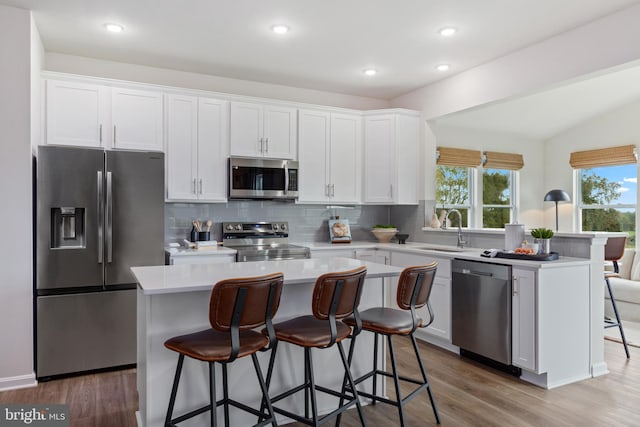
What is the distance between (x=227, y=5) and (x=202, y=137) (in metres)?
1.48

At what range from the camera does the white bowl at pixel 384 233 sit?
5.35 m

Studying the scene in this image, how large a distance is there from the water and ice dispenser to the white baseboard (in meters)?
0.95

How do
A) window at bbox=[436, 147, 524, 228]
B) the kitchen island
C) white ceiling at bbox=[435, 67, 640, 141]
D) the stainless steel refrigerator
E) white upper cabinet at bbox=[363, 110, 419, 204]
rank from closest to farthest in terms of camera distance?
1. the kitchen island
2. the stainless steel refrigerator
3. white upper cabinet at bbox=[363, 110, 419, 204]
4. white ceiling at bbox=[435, 67, 640, 141]
5. window at bbox=[436, 147, 524, 228]

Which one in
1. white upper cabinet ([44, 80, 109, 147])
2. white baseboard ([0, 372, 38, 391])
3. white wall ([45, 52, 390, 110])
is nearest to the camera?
white baseboard ([0, 372, 38, 391])

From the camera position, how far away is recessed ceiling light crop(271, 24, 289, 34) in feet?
11.7

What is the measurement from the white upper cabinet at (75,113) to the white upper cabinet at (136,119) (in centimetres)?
9

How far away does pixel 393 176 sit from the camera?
514cm

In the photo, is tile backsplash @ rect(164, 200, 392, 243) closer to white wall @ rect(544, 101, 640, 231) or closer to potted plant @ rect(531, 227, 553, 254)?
potted plant @ rect(531, 227, 553, 254)

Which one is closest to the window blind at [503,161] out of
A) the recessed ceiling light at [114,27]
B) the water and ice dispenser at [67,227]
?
the recessed ceiling light at [114,27]

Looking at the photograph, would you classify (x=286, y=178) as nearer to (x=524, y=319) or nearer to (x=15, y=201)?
(x=15, y=201)

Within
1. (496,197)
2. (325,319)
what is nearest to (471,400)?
(325,319)

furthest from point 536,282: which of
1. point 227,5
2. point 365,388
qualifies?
point 227,5

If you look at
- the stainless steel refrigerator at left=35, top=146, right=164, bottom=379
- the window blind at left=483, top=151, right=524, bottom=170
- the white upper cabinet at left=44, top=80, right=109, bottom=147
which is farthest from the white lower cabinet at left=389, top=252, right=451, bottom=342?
the window blind at left=483, top=151, right=524, bottom=170

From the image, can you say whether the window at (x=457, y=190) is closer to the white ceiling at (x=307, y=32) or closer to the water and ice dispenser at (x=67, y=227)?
the white ceiling at (x=307, y=32)
